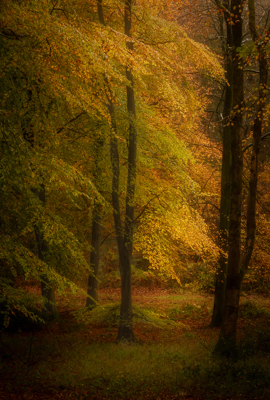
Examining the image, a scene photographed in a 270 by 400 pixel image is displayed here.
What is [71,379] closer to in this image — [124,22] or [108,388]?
[108,388]

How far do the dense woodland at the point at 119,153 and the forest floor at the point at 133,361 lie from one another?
102 millimetres

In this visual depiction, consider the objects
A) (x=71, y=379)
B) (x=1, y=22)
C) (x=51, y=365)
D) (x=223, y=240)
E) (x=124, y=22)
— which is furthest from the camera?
(x=223, y=240)

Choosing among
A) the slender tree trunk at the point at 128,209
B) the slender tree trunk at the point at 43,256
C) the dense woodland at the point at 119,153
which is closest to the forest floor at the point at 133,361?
the dense woodland at the point at 119,153

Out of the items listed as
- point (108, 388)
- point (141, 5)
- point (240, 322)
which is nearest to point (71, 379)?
point (108, 388)

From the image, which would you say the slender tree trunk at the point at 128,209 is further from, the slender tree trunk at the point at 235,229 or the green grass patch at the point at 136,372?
the slender tree trunk at the point at 235,229

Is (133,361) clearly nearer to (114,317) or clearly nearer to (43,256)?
(43,256)

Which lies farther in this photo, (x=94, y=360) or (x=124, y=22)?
(x=124, y=22)

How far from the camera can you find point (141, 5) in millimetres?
10000

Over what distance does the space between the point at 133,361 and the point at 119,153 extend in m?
6.43

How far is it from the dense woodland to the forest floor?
0.10m

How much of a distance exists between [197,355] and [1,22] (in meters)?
7.96

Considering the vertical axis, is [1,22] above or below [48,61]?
above

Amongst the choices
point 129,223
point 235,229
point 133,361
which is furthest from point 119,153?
point 133,361

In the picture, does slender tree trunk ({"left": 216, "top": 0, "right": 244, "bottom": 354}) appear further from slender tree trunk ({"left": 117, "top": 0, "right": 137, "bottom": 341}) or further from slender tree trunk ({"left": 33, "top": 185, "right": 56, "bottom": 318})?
slender tree trunk ({"left": 33, "top": 185, "right": 56, "bottom": 318})
